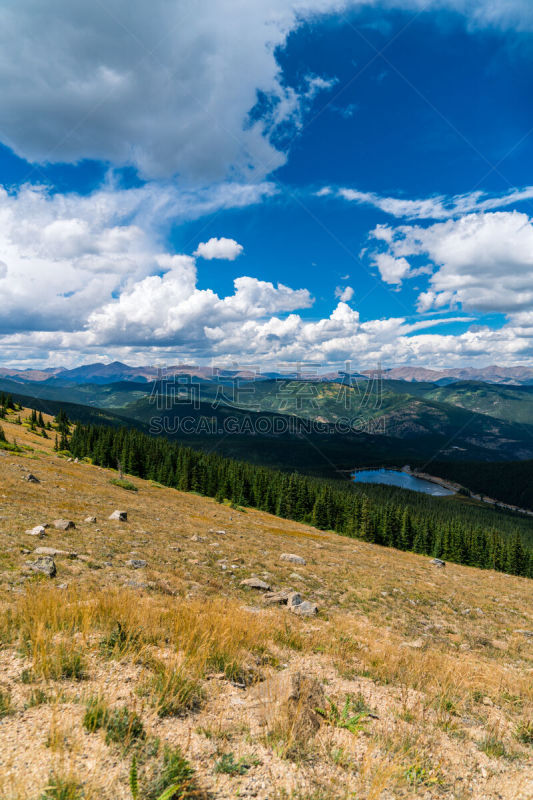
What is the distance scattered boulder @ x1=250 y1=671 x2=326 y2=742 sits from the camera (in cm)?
485

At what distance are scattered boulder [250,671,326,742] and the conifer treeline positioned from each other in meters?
75.2

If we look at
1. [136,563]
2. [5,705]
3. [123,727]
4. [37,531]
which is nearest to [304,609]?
[136,563]

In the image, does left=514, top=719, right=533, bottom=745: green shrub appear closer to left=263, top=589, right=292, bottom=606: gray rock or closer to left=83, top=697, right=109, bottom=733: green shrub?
left=83, top=697, right=109, bottom=733: green shrub

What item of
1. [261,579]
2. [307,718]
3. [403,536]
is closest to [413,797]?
[307,718]

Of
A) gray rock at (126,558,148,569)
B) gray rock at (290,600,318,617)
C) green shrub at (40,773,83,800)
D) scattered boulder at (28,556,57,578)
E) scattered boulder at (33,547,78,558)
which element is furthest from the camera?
gray rock at (126,558,148,569)

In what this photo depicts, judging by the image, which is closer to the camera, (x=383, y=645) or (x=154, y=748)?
(x=154, y=748)

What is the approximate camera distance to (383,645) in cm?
990

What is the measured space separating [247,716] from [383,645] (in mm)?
6620

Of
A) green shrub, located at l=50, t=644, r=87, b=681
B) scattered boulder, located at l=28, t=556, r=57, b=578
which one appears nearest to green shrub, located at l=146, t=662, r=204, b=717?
green shrub, located at l=50, t=644, r=87, b=681

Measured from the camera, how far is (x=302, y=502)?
88938 millimetres

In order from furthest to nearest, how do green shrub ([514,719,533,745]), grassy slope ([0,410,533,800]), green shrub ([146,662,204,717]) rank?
1. green shrub ([514,719,533,745])
2. green shrub ([146,662,204,717])
3. grassy slope ([0,410,533,800])

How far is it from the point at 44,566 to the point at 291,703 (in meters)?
9.36

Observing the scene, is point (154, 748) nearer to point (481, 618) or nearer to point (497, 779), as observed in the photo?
point (497, 779)

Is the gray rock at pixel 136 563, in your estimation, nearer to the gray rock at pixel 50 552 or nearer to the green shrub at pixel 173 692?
the gray rock at pixel 50 552
